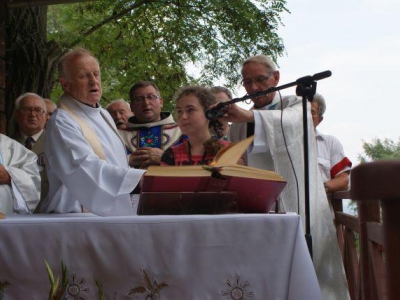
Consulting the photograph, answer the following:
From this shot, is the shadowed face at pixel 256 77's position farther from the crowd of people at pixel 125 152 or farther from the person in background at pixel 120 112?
the person in background at pixel 120 112

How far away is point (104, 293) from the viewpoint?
7.86 feet

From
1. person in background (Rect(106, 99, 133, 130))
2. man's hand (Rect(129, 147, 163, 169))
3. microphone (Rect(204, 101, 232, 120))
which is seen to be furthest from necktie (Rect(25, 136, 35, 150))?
microphone (Rect(204, 101, 232, 120))

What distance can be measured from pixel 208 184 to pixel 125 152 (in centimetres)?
160

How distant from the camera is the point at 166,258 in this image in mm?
2402

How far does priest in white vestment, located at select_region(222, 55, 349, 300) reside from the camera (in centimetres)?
402

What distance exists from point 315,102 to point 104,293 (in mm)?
3467

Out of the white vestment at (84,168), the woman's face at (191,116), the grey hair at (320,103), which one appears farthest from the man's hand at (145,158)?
the grey hair at (320,103)

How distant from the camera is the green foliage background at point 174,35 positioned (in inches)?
361

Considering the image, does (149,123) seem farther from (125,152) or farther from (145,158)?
(125,152)

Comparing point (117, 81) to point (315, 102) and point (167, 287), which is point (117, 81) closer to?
point (315, 102)

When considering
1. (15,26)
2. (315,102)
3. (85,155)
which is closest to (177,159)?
(85,155)

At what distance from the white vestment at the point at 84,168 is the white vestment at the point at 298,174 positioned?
0.82m

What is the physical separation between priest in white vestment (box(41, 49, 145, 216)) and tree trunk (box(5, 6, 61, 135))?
3.81m

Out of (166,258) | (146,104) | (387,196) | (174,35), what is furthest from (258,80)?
(174,35)
